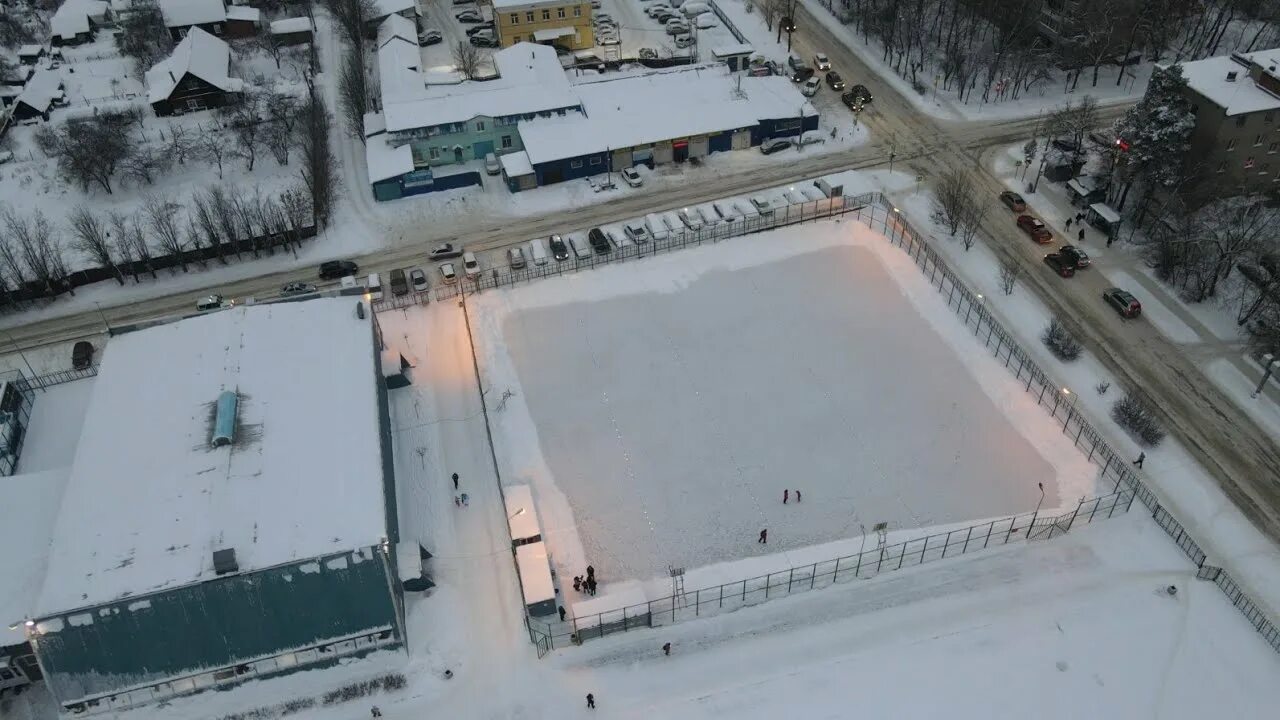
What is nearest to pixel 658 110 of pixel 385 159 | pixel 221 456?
pixel 385 159

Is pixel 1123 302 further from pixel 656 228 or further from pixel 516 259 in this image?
pixel 516 259

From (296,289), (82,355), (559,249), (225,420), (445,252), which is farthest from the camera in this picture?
(445,252)

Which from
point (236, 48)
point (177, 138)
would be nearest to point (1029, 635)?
point (177, 138)

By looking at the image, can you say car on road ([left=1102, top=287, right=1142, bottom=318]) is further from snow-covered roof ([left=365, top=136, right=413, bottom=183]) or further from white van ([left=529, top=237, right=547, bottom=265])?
snow-covered roof ([left=365, top=136, right=413, bottom=183])

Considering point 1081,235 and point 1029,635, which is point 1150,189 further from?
point 1029,635

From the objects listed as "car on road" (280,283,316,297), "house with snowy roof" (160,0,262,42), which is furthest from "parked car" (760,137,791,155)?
"house with snowy roof" (160,0,262,42)

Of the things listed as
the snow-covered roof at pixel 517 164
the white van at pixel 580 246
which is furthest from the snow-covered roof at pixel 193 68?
the white van at pixel 580 246
